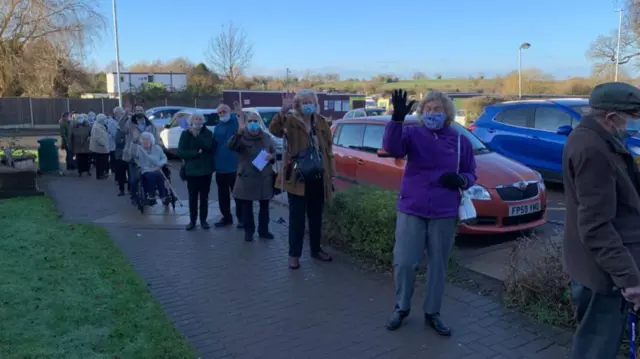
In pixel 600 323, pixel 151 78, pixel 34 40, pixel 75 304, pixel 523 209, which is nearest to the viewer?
pixel 600 323

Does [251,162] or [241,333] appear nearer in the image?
[241,333]

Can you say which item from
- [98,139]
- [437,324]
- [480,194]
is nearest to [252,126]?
[480,194]

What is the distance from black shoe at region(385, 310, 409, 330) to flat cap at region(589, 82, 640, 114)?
2.30 meters

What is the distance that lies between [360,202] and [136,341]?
2904 mm

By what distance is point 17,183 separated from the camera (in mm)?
10062

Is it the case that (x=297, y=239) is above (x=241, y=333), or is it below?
above

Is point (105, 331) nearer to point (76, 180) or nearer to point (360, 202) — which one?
point (360, 202)

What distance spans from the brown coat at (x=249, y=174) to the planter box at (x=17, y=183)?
17.8 feet

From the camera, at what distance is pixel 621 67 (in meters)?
43.4

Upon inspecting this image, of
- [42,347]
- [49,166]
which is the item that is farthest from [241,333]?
[49,166]

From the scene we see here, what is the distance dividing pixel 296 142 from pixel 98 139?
869cm

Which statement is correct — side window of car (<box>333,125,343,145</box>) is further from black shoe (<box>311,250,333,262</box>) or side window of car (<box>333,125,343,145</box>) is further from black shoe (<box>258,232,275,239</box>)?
black shoe (<box>311,250,333,262</box>)

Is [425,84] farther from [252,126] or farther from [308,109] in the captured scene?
[308,109]

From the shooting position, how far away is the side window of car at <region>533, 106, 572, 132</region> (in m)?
9.87
